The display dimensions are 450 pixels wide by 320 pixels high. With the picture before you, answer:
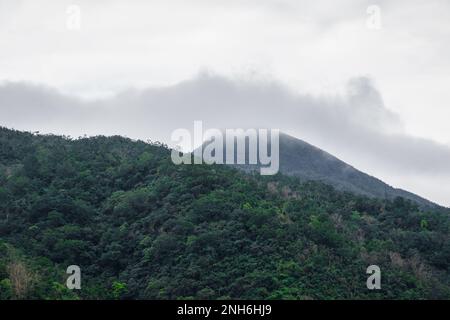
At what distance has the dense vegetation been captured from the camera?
41.6 m

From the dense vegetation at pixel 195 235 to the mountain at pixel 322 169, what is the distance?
31060mm

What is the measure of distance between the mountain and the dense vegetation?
3106 centimetres

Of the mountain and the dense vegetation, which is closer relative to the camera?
the dense vegetation

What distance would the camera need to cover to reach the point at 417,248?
51.9 m

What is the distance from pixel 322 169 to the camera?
334 feet

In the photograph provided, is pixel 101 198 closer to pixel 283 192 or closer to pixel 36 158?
pixel 36 158

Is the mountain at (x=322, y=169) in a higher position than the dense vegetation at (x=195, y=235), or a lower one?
higher

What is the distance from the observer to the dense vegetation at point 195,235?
4162cm

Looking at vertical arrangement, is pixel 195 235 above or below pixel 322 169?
below

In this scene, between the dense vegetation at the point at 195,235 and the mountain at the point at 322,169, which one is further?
the mountain at the point at 322,169

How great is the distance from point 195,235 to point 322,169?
57.5m

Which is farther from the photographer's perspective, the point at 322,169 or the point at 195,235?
the point at 322,169
